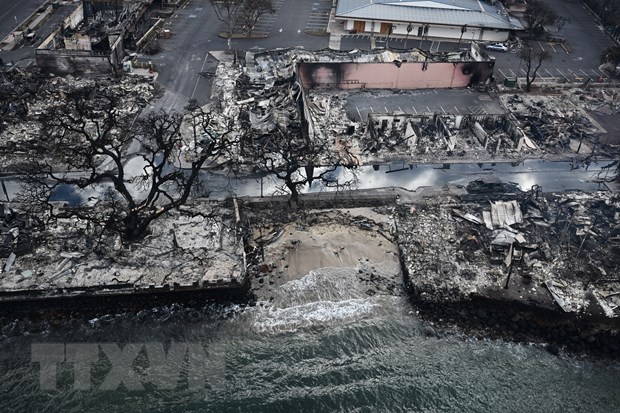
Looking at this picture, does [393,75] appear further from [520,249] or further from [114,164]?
[114,164]

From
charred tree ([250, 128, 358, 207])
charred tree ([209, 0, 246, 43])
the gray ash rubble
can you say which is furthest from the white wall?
the gray ash rubble

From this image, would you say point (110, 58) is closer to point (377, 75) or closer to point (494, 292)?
point (377, 75)

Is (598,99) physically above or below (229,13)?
below

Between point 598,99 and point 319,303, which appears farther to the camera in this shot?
point 598,99

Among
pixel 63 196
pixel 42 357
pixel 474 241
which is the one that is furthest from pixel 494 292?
pixel 63 196

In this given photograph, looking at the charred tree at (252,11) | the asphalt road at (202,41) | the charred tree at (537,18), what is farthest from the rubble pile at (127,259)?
the charred tree at (537,18)

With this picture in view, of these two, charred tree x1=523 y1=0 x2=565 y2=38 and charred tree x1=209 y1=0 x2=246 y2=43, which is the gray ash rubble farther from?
charred tree x1=209 y1=0 x2=246 y2=43

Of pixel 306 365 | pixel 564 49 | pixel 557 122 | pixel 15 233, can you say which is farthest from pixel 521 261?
pixel 564 49
